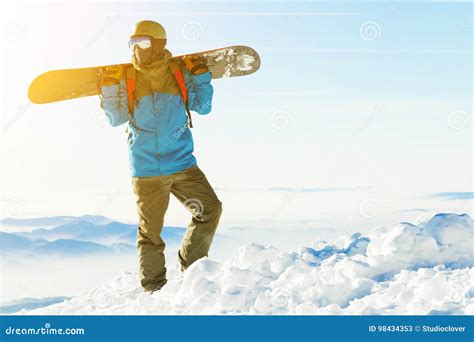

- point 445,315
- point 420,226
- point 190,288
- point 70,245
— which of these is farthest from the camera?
point 70,245

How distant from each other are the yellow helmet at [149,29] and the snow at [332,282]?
1.95 m

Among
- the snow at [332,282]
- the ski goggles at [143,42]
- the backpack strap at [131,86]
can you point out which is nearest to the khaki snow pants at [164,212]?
the snow at [332,282]

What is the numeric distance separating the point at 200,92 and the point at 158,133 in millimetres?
508

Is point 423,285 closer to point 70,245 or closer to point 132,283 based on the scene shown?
point 132,283

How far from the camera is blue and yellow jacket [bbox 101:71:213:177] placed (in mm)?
5652

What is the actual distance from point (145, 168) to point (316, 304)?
184cm

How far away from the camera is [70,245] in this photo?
8.23 m

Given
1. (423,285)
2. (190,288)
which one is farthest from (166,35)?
(423,285)

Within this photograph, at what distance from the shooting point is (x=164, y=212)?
5863 mm

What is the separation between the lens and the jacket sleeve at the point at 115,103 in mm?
5566

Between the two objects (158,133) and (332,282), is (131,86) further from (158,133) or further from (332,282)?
(332,282)

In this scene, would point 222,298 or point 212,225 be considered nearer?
point 222,298

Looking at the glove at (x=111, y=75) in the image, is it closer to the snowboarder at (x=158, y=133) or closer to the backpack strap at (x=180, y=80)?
the snowboarder at (x=158, y=133)

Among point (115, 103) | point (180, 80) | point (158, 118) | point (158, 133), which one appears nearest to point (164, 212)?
point (158, 133)
